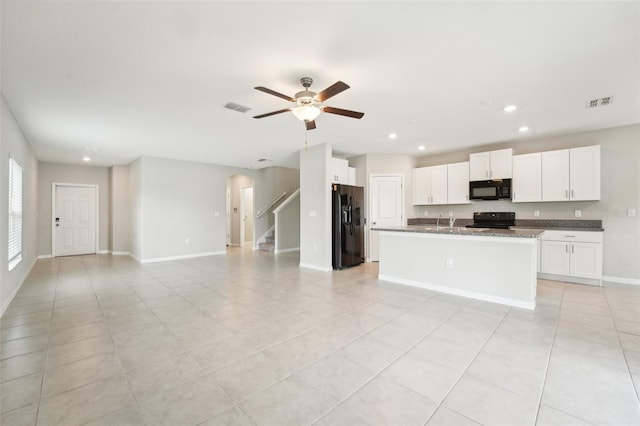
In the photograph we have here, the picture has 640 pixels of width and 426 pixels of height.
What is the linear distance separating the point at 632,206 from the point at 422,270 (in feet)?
11.7

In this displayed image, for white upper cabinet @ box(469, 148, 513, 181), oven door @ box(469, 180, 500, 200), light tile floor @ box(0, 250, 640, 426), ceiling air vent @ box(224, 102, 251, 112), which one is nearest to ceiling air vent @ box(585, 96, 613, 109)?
white upper cabinet @ box(469, 148, 513, 181)

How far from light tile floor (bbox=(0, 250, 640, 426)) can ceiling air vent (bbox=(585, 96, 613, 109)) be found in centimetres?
259

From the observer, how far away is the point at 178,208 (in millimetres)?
7305

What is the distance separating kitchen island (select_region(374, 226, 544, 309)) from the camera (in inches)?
136

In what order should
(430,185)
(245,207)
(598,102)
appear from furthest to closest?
(245,207) < (430,185) < (598,102)

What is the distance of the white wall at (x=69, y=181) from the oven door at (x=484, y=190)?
9.88 metres

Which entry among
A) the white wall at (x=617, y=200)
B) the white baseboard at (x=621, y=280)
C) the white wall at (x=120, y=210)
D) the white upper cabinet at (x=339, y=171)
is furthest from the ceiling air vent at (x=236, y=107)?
the white baseboard at (x=621, y=280)

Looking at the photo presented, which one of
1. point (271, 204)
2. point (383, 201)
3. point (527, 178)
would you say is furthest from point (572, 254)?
point (271, 204)

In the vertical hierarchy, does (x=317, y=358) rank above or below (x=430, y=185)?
below

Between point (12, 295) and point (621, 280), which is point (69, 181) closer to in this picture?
point (12, 295)

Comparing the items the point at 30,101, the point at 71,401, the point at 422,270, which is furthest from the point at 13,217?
the point at 422,270

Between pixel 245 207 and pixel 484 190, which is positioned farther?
pixel 245 207

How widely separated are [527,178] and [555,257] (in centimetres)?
146

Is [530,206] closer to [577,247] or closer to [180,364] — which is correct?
[577,247]
